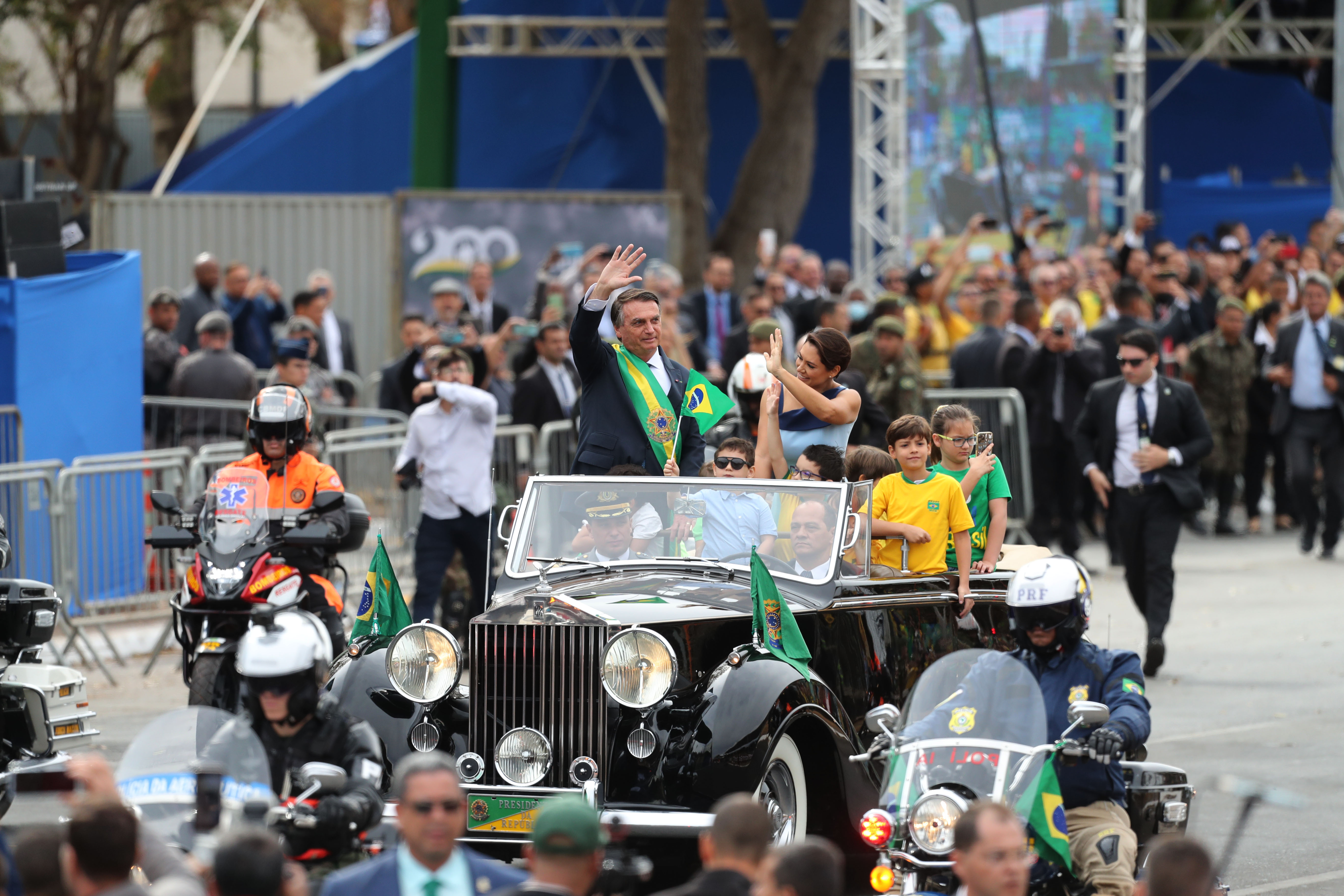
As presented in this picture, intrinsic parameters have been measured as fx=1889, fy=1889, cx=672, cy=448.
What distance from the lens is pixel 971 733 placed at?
600 cm

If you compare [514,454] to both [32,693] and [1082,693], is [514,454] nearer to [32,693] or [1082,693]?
[32,693]

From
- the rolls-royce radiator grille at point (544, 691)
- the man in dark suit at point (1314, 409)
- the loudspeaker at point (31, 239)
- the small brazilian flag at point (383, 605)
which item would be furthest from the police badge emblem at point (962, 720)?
the man in dark suit at point (1314, 409)

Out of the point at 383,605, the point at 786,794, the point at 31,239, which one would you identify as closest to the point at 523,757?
the point at 786,794

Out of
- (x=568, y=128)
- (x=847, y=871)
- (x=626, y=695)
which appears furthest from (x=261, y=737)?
(x=568, y=128)

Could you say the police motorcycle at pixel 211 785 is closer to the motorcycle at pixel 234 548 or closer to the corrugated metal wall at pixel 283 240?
the motorcycle at pixel 234 548

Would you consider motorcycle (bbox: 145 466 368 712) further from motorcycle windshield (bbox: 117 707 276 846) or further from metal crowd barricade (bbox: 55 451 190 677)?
metal crowd barricade (bbox: 55 451 190 677)

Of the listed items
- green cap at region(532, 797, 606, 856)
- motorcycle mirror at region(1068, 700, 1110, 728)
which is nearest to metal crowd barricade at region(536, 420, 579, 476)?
motorcycle mirror at region(1068, 700, 1110, 728)

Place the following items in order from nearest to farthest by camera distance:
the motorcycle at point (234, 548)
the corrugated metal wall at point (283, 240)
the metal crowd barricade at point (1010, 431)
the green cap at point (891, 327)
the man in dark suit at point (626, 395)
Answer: the motorcycle at point (234, 548), the man in dark suit at point (626, 395), the green cap at point (891, 327), the metal crowd barricade at point (1010, 431), the corrugated metal wall at point (283, 240)

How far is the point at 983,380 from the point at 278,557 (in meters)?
9.30

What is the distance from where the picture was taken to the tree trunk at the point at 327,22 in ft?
118

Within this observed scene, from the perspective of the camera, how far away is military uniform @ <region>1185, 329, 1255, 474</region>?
17688mm

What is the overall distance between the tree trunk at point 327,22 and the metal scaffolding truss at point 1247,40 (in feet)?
51.7

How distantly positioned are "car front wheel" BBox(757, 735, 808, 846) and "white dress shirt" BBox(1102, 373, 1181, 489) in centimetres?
535

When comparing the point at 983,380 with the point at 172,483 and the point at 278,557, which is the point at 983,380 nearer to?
the point at 172,483
